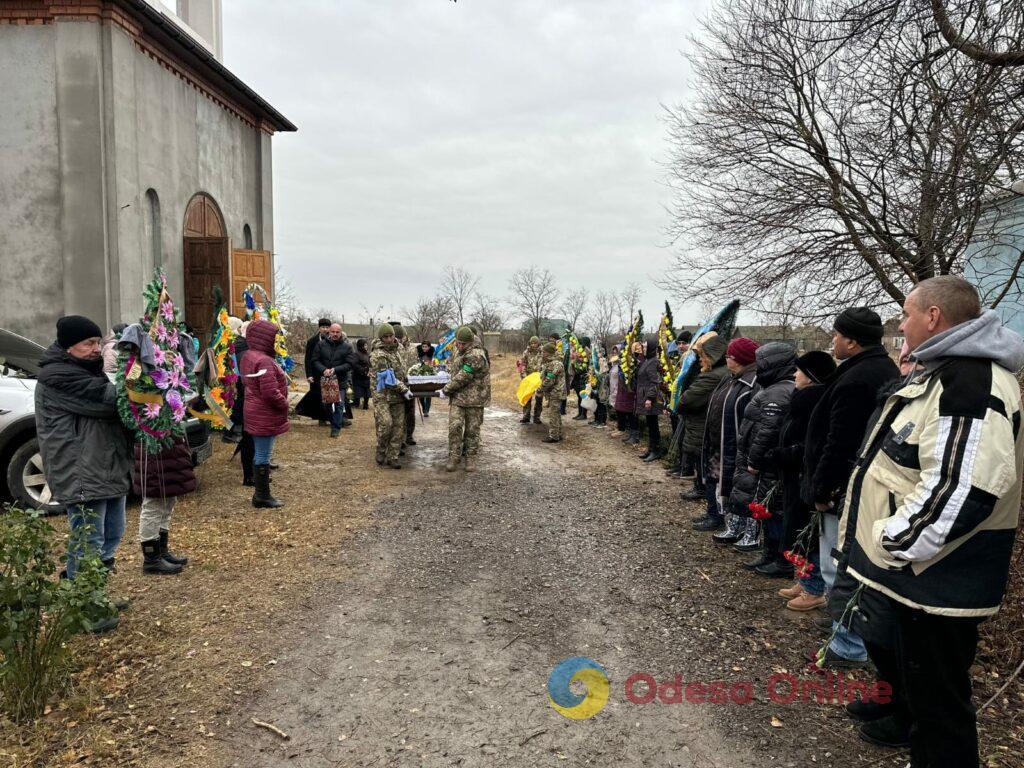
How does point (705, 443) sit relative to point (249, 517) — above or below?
above

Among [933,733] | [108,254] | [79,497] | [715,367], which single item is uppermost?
[108,254]

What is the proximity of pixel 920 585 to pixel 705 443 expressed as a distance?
3.98 meters

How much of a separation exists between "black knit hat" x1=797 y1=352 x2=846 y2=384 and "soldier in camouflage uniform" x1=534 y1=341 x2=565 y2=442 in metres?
7.90

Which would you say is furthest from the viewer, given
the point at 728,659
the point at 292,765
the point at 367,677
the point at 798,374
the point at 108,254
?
the point at 108,254

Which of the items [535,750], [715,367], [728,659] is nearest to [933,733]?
[728,659]

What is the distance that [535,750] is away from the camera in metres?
3.03

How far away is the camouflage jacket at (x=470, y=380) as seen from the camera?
9.38 m

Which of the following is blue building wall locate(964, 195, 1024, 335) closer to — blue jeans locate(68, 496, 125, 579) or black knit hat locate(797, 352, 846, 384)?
black knit hat locate(797, 352, 846, 384)

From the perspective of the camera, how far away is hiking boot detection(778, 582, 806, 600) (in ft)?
15.5

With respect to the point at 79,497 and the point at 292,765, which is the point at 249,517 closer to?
the point at 79,497

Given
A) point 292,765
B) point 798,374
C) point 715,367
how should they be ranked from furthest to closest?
point 715,367 → point 798,374 → point 292,765

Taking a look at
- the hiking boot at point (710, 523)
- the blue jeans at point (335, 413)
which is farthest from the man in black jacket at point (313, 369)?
the hiking boot at point (710, 523)

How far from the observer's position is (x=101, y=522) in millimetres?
4410

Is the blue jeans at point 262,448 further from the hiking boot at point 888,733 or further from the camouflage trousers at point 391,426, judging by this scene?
the hiking boot at point 888,733
